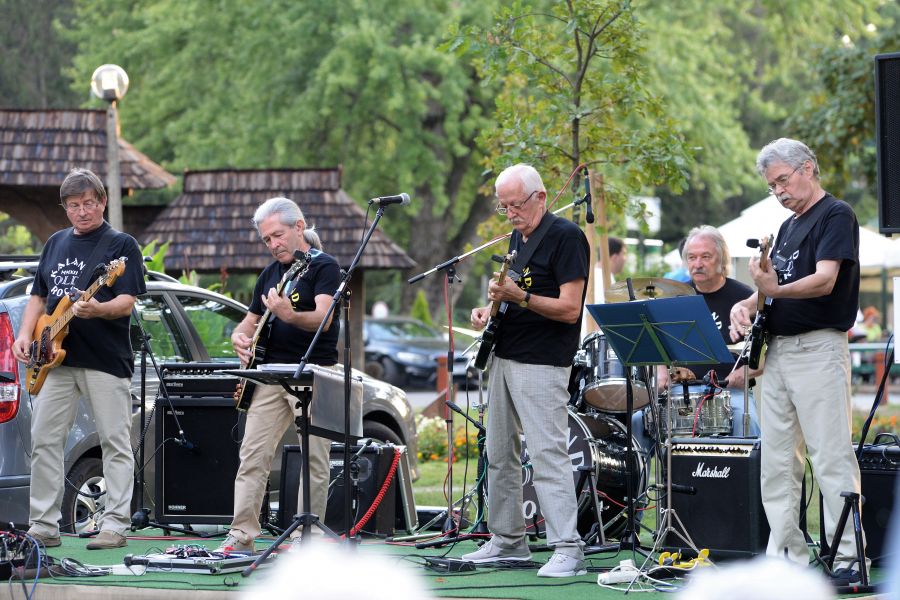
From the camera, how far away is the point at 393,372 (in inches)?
1037

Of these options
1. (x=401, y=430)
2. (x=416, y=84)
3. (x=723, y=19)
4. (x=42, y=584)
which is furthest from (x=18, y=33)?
(x=42, y=584)

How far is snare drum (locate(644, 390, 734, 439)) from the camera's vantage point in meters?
7.17

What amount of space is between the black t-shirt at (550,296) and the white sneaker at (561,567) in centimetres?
98

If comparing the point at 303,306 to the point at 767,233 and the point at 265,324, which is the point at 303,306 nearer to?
the point at 265,324

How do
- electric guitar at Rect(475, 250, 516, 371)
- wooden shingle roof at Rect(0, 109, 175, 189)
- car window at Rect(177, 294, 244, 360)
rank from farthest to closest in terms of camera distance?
wooden shingle roof at Rect(0, 109, 175, 189)
car window at Rect(177, 294, 244, 360)
electric guitar at Rect(475, 250, 516, 371)

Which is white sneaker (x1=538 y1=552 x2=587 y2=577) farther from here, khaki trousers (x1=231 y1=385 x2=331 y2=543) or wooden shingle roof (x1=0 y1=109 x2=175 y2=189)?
wooden shingle roof (x1=0 y1=109 x2=175 y2=189)

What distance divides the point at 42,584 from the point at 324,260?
7.15ft

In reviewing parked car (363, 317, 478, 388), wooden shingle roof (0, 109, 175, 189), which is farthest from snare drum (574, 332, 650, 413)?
parked car (363, 317, 478, 388)

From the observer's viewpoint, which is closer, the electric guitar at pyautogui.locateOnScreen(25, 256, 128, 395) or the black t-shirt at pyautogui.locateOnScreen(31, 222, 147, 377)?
the electric guitar at pyautogui.locateOnScreen(25, 256, 128, 395)

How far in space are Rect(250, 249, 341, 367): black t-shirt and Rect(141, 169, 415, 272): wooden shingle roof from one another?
10090 mm

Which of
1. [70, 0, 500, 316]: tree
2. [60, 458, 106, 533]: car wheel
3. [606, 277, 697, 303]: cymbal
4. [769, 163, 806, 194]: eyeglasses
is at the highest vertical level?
[70, 0, 500, 316]: tree

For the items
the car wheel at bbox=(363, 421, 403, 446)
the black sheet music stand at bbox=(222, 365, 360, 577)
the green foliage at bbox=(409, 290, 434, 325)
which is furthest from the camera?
the green foliage at bbox=(409, 290, 434, 325)

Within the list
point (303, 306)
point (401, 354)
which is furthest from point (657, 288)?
point (401, 354)

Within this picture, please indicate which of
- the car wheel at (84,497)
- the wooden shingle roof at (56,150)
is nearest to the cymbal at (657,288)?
the car wheel at (84,497)
